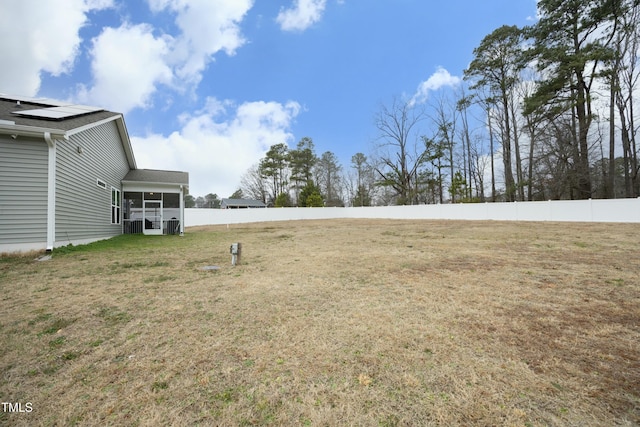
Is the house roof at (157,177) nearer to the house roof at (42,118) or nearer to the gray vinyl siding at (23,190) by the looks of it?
the house roof at (42,118)

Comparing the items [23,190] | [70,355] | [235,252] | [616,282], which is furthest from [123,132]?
[616,282]

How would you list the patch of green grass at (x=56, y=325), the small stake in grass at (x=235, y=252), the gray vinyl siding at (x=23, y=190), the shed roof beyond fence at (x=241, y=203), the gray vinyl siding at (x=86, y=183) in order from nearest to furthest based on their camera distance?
the patch of green grass at (x=56, y=325)
the small stake in grass at (x=235, y=252)
the gray vinyl siding at (x=23, y=190)
the gray vinyl siding at (x=86, y=183)
the shed roof beyond fence at (x=241, y=203)

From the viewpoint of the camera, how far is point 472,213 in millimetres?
19094

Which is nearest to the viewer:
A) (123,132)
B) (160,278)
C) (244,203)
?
(160,278)

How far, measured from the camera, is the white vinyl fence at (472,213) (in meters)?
12.9

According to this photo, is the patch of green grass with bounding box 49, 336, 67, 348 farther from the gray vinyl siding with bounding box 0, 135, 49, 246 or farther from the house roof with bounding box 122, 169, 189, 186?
the house roof with bounding box 122, 169, 189, 186

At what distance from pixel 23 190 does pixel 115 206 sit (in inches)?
227

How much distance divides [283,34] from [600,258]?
16.6m

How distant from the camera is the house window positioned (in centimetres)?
1164

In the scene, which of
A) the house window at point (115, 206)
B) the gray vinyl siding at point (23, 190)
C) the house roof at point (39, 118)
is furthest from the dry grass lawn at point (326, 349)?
the house window at point (115, 206)

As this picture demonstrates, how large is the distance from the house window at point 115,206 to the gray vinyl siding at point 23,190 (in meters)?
5.16

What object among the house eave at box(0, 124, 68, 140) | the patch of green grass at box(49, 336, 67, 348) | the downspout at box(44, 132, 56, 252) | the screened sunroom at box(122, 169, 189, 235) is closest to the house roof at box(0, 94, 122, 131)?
the house eave at box(0, 124, 68, 140)

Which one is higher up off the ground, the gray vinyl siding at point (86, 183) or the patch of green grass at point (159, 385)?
the gray vinyl siding at point (86, 183)

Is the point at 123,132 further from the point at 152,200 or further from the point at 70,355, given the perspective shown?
the point at 70,355
